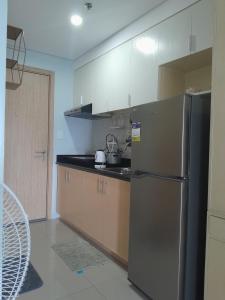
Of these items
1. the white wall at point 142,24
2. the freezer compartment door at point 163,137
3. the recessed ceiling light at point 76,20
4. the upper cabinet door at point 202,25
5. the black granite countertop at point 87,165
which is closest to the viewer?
the freezer compartment door at point 163,137

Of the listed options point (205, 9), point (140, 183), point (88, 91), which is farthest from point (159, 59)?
point (88, 91)

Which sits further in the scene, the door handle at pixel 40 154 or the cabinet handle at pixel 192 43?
the door handle at pixel 40 154

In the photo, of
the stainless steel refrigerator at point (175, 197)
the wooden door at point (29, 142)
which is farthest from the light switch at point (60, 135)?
the stainless steel refrigerator at point (175, 197)

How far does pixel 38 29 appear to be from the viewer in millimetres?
2689

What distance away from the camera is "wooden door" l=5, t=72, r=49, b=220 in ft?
10.9

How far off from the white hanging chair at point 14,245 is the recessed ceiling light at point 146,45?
75.8 inches

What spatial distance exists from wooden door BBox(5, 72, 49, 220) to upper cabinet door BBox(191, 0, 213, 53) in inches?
91.9

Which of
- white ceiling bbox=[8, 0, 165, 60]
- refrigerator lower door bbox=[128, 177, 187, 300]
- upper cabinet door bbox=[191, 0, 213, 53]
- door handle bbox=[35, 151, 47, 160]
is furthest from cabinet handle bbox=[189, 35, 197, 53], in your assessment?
door handle bbox=[35, 151, 47, 160]

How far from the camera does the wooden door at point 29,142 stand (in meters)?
3.31

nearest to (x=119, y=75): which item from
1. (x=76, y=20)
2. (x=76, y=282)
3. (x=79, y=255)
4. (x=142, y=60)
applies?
(x=142, y=60)

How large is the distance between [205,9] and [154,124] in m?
0.95

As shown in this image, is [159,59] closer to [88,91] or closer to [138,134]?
[138,134]

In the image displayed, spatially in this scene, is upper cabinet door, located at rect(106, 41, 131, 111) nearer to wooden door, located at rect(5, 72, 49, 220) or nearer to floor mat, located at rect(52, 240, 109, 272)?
wooden door, located at rect(5, 72, 49, 220)

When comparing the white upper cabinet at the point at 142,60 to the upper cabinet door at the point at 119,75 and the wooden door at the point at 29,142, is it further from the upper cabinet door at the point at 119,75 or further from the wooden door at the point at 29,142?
the wooden door at the point at 29,142
